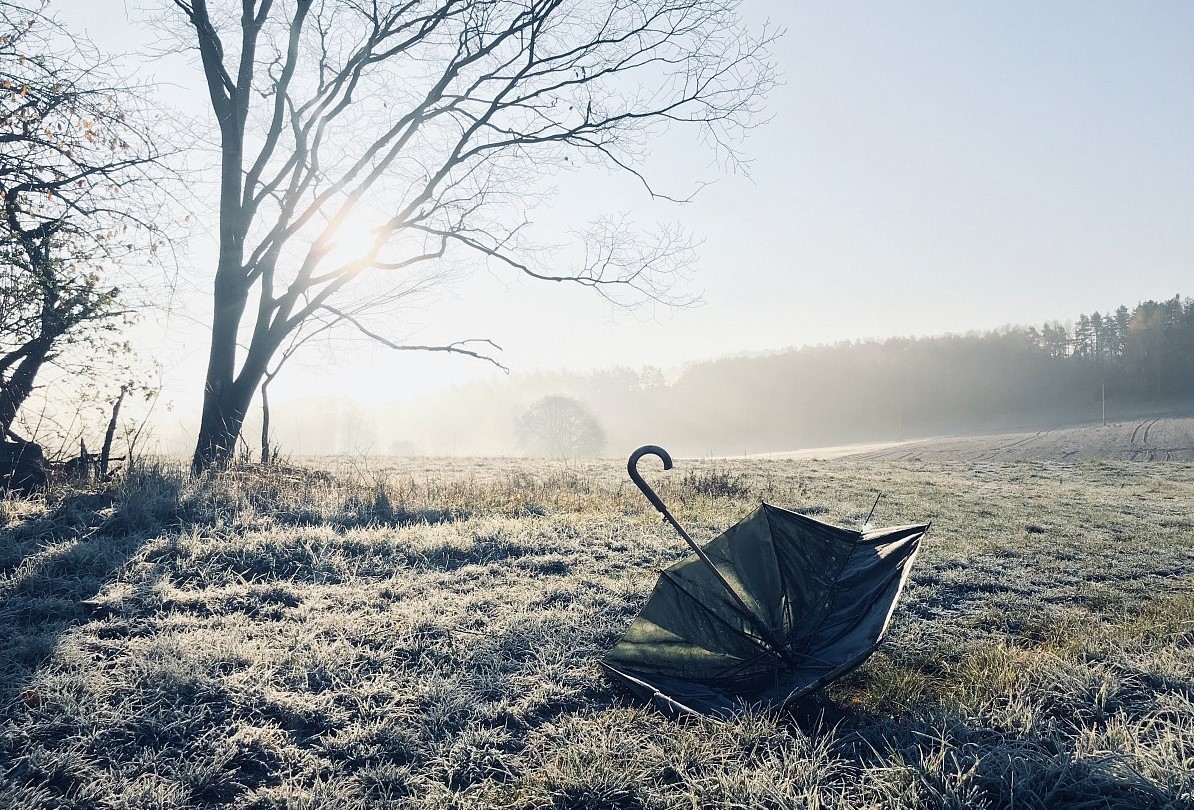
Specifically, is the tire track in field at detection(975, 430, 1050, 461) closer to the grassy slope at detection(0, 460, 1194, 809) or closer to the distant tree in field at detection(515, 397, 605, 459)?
the distant tree in field at detection(515, 397, 605, 459)

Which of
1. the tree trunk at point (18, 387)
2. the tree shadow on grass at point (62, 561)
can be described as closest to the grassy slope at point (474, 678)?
the tree shadow on grass at point (62, 561)

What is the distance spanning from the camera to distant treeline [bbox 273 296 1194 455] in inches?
2886

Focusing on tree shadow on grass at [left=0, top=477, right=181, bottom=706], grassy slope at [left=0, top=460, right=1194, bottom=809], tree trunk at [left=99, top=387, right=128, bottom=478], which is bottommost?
grassy slope at [left=0, top=460, right=1194, bottom=809]

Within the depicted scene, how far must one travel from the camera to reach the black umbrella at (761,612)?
3.47 meters

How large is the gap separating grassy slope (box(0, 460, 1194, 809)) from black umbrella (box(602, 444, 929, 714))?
0.25 m

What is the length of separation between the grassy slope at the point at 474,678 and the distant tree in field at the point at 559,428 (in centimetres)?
5240

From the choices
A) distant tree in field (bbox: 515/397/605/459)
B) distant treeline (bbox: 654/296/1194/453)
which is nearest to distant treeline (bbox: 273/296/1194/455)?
distant treeline (bbox: 654/296/1194/453)

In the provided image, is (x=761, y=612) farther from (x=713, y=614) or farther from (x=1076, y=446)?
(x=1076, y=446)

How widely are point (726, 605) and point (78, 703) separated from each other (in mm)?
3569

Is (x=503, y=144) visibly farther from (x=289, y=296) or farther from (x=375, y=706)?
(x=375, y=706)

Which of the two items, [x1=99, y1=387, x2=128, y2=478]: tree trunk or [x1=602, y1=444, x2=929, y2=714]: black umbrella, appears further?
[x1=99, y1=387, x2=128, y2=478]: tree trunk

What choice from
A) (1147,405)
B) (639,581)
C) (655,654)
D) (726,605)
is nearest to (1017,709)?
(726,605)

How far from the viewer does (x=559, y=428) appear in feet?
197

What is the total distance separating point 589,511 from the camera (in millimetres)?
9211
